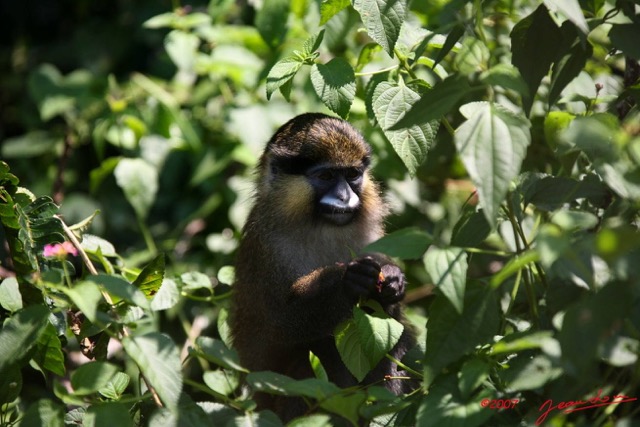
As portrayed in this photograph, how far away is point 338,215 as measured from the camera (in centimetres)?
532

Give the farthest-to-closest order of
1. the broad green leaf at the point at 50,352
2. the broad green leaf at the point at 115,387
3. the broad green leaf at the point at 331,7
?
the broad green leaf at the point at 331,7, the broad green leaf at the point at 50,352, the broad green leaf at the point at 115,387

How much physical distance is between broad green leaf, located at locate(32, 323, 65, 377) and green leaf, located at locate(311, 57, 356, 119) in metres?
1.71

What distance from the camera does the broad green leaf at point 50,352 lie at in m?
3.85

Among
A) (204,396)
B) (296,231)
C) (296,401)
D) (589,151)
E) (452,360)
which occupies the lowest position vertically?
(204,396)

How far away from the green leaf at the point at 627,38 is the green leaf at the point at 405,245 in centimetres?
120

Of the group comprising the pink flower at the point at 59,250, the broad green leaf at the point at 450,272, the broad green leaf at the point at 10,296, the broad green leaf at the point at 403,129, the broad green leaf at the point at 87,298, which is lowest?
the broad green leaf at the point at 10,296

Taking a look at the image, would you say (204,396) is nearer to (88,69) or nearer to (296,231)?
(296,231)

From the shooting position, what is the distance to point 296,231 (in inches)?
219

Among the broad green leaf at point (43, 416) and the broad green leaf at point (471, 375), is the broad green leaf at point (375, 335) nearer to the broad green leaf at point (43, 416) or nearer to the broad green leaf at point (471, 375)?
the broad green leaf at point (471, 375)

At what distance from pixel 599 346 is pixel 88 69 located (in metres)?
7.61

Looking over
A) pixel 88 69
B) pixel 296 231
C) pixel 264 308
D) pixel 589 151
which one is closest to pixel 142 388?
pixel 264 308

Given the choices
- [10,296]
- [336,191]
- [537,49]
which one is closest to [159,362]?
[10,296]

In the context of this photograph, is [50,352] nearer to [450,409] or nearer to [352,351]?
[352,351]

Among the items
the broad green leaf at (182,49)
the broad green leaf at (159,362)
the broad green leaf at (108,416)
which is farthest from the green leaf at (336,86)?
the broad green leaf at (182,49)
